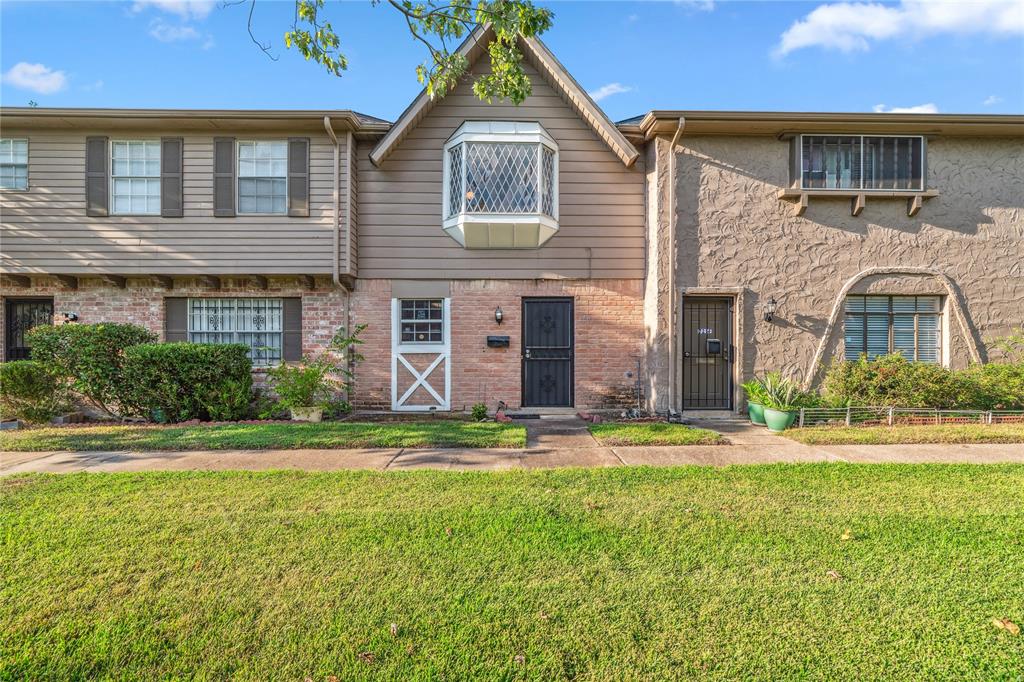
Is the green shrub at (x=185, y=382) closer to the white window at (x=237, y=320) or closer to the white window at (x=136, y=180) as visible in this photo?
the white window at (x=237, y=320)

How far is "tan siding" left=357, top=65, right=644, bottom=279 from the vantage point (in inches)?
363

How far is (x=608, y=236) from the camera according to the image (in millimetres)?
9367

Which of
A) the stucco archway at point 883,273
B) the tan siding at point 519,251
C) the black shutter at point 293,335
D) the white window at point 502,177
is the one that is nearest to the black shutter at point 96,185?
the black shutter at point 293,335

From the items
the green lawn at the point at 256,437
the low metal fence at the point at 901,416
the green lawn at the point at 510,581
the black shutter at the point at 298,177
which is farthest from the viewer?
the black shutter at the point at 298,177

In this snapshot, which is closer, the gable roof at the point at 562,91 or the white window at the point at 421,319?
the gable roof at the point at 562,91

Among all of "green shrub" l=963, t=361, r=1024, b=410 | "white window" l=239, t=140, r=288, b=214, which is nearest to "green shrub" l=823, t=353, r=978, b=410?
"green shrub" l=963, t=361, r=1024, b=410

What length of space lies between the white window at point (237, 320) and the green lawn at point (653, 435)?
6.58m

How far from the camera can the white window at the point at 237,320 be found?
951 cm

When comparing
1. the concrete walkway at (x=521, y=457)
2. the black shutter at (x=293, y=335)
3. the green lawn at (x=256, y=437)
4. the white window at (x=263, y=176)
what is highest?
the white window at (x=263, y=176)

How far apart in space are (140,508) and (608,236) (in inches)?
319

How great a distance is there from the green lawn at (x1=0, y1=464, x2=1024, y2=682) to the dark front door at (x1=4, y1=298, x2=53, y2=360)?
6835 millimetres

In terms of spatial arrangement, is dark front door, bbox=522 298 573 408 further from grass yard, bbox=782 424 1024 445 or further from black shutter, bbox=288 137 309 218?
black shutter, bbox=288 137 309 218

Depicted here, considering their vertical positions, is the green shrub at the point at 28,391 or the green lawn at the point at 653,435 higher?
the green shrub at the point at 28,391

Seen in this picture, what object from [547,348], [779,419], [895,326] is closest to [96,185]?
[547,348]
